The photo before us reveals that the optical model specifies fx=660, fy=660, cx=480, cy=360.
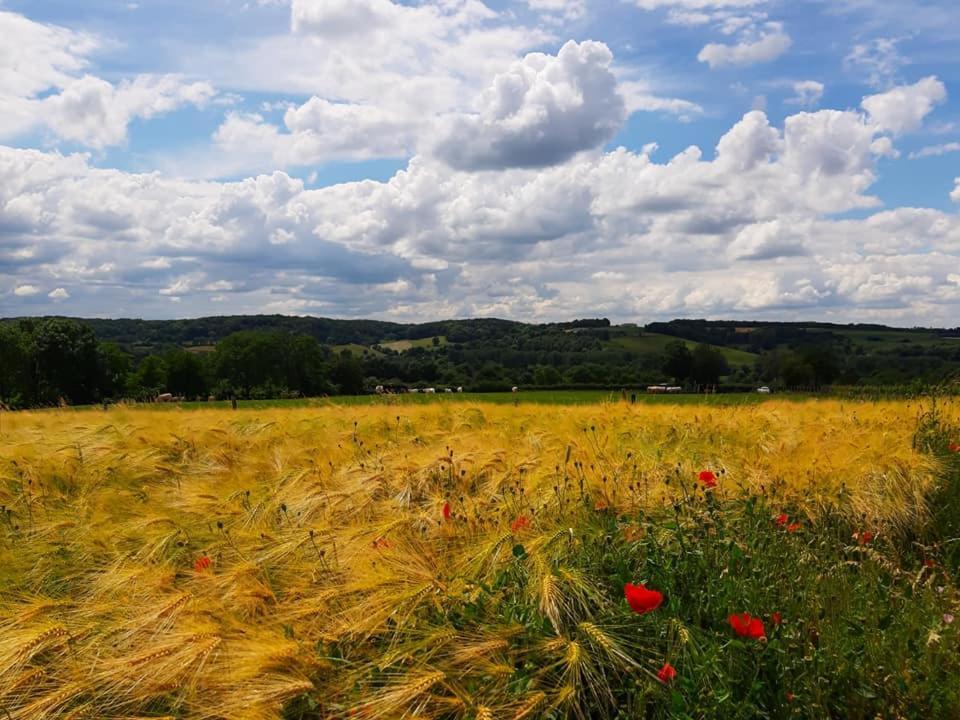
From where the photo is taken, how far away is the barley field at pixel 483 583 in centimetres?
276

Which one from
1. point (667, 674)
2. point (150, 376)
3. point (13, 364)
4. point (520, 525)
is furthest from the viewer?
point (150, 376)

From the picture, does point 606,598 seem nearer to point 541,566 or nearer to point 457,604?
point 541,566

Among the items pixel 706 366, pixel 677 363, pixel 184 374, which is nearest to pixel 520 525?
pixel 677 363

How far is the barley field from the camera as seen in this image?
276cm

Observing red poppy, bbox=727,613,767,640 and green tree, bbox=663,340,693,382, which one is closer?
red poppy, bbox=727,613,767,640

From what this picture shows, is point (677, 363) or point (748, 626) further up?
point (748, 626)

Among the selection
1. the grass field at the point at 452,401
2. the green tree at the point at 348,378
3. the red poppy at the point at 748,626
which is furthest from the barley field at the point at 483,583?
the green tree at the point at 348,378

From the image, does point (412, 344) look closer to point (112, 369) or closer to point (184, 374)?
point (184, 374)

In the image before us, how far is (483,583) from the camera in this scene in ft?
11.0

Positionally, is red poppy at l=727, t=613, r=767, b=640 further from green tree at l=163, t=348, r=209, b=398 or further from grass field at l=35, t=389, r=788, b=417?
green tree at l=163, t=348, r=209, b=398

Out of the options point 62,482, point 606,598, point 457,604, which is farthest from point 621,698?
point 62,482

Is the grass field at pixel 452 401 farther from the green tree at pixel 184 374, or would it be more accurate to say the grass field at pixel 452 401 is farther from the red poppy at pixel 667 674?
the green tree at pixel 184 374

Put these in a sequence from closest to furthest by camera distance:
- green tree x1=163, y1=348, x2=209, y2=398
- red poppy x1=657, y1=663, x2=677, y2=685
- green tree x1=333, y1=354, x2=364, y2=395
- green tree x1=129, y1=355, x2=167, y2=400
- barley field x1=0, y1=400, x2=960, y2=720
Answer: red poppy x1=657, y1=663, x2=677, y2=685
barley field x1=0, y1=400, x2=960, y2=720
green tree x1=333, y1=354, x2=364, y2=395
green tree x1=129, y1=355, x2=167, y2=400
green tree x1=163, y1=348, x2=209, y2=398

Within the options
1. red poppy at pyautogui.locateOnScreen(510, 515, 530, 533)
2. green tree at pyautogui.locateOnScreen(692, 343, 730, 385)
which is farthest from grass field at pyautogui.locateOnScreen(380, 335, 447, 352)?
red poppy at pyautogui.locateOnScreen(510, 515, 530, 533)
